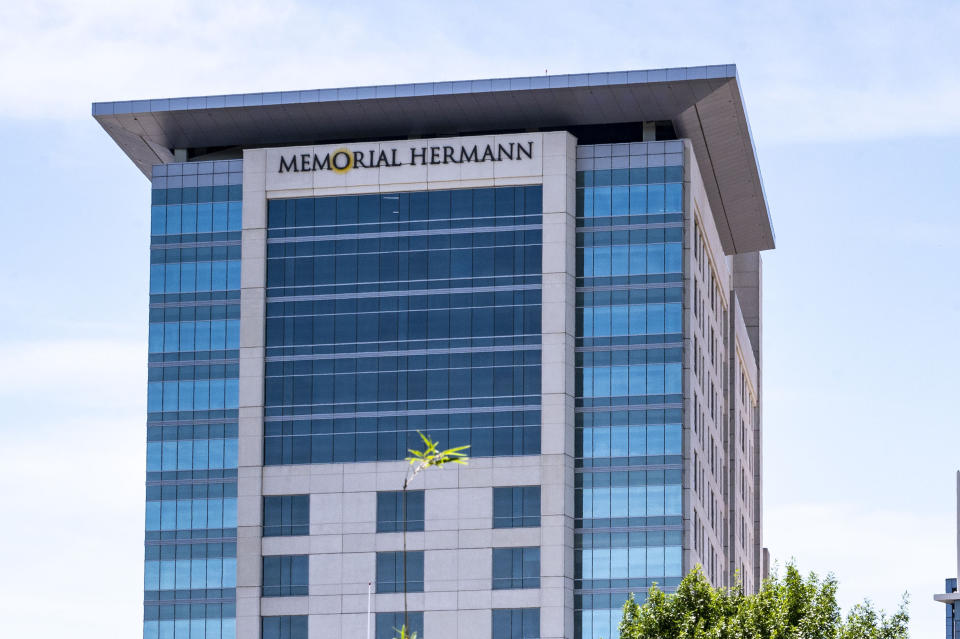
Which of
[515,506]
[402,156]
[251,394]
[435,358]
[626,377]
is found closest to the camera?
[515,506]

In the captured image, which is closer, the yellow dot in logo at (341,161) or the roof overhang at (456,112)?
the roof overhang at (456,112)

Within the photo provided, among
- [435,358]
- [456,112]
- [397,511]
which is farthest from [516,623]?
[456,112]

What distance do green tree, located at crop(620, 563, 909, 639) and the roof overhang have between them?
45.7 metres

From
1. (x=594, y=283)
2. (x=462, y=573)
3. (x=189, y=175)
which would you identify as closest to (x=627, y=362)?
(x=594, y=283)

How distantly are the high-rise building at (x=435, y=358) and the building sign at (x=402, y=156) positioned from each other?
159 millimetres

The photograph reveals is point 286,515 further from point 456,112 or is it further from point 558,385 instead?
point 456,112

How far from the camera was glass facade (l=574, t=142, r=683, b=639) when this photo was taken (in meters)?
118

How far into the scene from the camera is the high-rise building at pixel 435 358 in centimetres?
11875

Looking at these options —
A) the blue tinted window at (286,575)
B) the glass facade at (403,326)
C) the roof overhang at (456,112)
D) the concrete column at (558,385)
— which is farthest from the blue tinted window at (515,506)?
A: the roof overhang at (456,112)

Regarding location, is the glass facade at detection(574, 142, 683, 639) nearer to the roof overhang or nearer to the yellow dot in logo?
the roof overhang

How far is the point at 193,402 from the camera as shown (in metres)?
126

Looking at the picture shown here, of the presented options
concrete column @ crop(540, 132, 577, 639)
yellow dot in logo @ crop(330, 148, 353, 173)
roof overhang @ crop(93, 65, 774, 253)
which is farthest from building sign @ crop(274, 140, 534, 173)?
roof overhang @ crop(93, 65, 774, 253)

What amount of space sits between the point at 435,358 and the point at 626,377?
1303 centimetres

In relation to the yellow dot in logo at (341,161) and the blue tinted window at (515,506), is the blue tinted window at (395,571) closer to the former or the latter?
the blue tinted window at (515,506)
